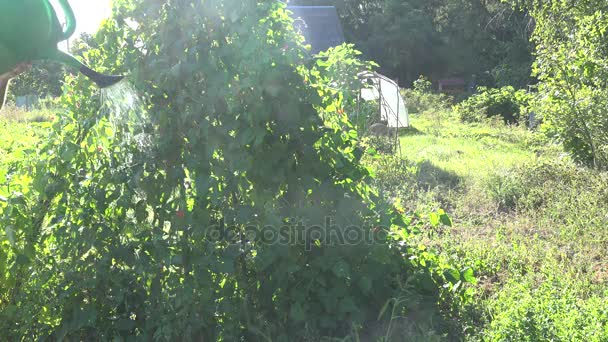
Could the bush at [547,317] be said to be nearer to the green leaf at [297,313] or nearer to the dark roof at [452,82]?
the green leaf at [297,313]

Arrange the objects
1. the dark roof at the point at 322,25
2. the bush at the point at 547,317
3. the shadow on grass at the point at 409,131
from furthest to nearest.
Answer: the dark roof at the point at 322,25, the shadow on grass at the point at 409,131, the bush at the point at 547,317

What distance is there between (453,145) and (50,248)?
8.61 meters

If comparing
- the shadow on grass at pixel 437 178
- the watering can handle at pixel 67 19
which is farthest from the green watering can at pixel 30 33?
the shadow on grass at pixel 437 178

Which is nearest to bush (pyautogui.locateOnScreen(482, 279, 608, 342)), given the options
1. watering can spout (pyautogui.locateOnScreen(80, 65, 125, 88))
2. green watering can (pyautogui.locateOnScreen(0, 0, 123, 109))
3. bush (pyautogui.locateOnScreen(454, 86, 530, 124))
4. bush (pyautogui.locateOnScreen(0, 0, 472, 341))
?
bush (pyautogui.locateOnScreen(0, 0, 472, 341))

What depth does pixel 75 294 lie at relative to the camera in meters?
2.78

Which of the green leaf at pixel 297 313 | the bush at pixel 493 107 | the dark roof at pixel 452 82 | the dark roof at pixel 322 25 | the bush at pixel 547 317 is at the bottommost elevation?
the bush at pixel 547 317

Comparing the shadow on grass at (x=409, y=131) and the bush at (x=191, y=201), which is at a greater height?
the shadow on grass at (x=409, y=131)

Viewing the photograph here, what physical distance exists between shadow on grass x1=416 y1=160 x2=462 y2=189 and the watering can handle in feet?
15.8

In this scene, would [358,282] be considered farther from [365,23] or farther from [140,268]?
[365,23]

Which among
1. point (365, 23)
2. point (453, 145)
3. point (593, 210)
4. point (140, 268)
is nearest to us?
point (140, 268)

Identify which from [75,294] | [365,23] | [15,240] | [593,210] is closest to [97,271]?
[75,294]

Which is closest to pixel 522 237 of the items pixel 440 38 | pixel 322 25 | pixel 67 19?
pixel 67 19

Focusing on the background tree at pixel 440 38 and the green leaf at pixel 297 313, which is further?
the background tree at pixel 440 38

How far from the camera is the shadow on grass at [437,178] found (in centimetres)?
644
